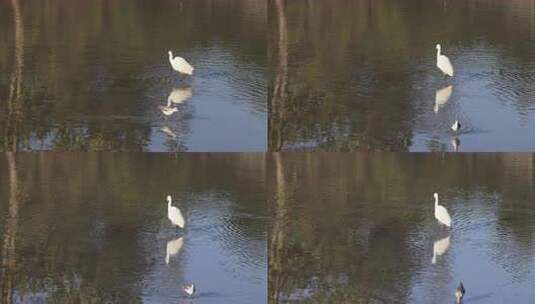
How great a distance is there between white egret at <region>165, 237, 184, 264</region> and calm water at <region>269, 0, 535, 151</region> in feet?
2.76

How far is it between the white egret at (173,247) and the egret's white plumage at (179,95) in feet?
3.46

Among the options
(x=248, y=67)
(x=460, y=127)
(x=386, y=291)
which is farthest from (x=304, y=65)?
(x=386, y=291)

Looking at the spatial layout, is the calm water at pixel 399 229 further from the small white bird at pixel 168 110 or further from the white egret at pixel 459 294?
the small white bird at pixel 168 110

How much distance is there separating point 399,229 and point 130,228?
4.33ft

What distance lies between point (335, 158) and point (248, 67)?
0.94 metres

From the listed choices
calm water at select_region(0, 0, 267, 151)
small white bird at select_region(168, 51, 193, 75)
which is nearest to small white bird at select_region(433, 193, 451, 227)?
calm water at select_region(0, 0, 267, 151)

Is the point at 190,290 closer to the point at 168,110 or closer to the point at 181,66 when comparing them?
the point at 168,110

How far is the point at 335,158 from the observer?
9.40 meters

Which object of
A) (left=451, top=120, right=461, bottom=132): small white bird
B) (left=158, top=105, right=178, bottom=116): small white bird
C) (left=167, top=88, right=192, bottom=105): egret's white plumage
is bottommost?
(left=451, top=120, right=461, bottom=132): small white bird

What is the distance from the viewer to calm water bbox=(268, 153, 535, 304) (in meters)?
8.59

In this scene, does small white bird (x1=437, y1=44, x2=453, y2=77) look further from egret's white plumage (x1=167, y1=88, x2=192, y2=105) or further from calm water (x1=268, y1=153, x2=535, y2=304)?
egret's white plumage (x1=167, y1=88, x2=192, y2=105)

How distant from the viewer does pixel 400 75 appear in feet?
32.9

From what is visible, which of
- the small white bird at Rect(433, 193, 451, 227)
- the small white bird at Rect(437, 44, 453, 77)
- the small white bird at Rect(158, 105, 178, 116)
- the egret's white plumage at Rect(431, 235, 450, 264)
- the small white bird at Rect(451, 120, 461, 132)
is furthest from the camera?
the small white bird at Rect(437, 44, 453, 77)

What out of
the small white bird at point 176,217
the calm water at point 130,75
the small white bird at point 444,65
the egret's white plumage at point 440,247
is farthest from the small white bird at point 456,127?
the small white bird at point 176,217
